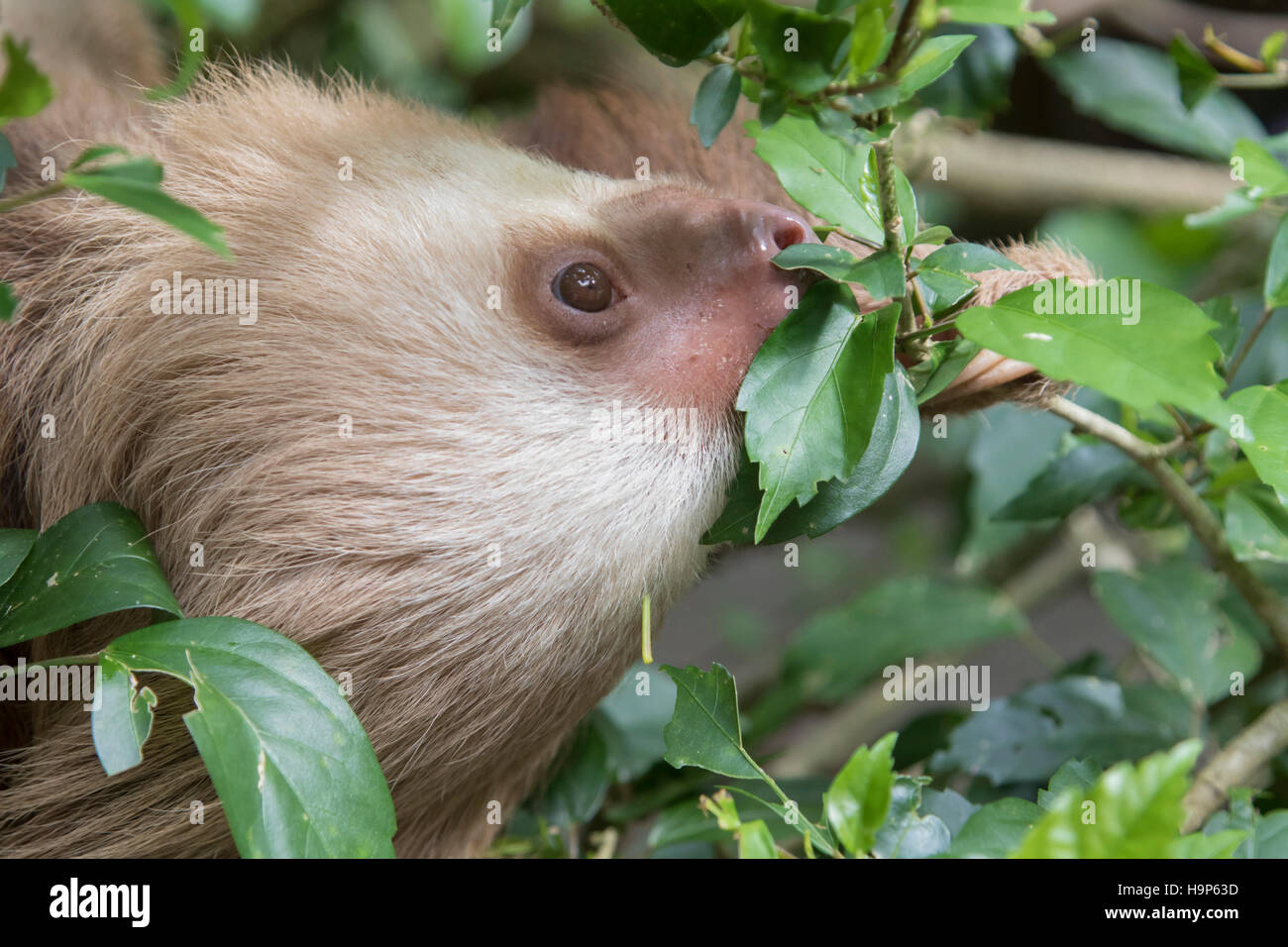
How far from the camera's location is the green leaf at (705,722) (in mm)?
1465

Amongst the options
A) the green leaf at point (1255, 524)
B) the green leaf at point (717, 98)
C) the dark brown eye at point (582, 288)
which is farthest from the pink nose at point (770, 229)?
the green leaf at point (1255, 524)

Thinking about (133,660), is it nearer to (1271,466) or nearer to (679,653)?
(1271,466)

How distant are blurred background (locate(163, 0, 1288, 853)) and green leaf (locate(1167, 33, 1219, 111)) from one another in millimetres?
360

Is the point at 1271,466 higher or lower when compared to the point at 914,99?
lower

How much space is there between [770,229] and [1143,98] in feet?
4.44

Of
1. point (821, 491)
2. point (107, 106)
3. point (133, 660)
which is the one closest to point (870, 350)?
point (821, 491)

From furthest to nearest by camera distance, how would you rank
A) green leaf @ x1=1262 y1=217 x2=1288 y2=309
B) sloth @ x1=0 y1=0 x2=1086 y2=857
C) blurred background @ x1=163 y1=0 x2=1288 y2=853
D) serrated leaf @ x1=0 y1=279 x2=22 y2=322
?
blurred background @ x1=163 y1=0 x2=1288 y2=853 < green leaf @ x1=1262 y1=217 x2=1288 y2=309 < sloth @ x1=0 y1=0 x2=1086 y2=857 < serrated leaf @ x1=0 y1=279 x2=22 y2=322

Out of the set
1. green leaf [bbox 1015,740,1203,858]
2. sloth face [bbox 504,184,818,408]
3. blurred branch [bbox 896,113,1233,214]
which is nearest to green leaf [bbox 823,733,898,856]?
green leaf [bbox 1015,740,1203,858]

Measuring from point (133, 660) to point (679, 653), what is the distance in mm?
4285

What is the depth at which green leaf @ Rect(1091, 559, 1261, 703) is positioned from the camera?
91.7 inches

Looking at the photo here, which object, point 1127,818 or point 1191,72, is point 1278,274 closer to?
point 1191,72

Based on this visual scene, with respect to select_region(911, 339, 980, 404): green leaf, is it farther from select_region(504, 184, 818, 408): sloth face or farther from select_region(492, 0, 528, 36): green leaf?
select_region(492, 0, 528, 36): green leaf

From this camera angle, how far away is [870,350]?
1382 millimetres

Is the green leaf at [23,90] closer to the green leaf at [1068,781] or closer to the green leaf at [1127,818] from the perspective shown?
the green leaf at [1127,818]
